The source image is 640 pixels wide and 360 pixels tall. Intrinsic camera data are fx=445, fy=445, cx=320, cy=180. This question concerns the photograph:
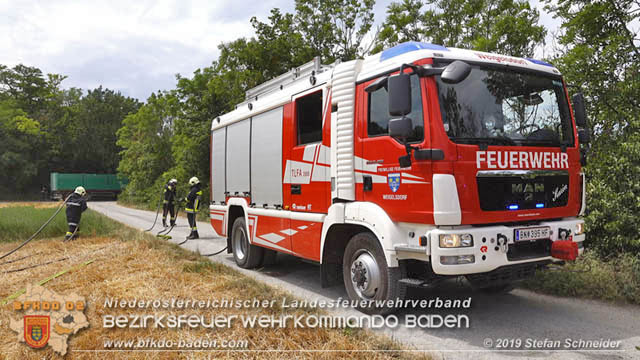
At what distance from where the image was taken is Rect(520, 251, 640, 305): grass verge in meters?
5.73

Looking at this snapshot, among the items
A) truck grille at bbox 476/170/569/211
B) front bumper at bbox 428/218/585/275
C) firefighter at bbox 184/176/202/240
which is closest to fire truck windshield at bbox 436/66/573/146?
truck grille at bbox 476/170/569/211

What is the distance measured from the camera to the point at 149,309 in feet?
16.5

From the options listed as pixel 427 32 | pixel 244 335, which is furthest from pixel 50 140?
pixel 244 335

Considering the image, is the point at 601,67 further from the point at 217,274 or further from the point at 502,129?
the point at 217,274

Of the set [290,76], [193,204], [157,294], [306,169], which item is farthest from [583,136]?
[193,204]

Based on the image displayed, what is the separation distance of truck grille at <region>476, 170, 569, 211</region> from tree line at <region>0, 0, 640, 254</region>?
5.01 feet

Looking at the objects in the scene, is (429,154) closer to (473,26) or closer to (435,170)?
(435,170)

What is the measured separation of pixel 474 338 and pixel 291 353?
1989 mm

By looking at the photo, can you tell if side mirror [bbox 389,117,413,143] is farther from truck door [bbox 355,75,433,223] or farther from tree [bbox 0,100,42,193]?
tree [bbox 0,100,42,193]

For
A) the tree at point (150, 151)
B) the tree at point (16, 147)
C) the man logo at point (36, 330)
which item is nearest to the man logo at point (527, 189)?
the man logo at point (36, 330)

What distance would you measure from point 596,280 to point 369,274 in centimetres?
329

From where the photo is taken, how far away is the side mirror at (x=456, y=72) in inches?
171

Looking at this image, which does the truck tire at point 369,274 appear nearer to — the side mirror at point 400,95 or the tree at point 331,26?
the side mirror at point 400,95

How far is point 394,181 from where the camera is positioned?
15.9 ft
